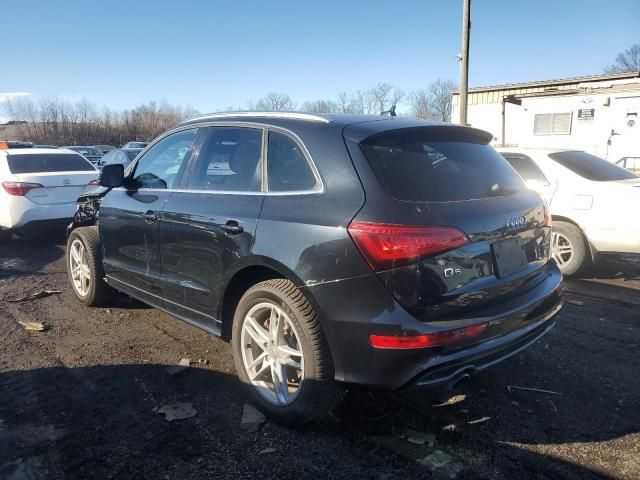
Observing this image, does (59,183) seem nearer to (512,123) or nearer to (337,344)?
(337,344)

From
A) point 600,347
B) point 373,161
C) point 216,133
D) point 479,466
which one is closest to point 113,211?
point 216,133

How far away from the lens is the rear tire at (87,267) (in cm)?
488

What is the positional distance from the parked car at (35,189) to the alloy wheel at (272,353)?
19.7ft

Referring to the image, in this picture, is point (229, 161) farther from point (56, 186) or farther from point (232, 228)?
point (56, 186)

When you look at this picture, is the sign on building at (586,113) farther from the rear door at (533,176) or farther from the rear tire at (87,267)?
the rear tire at (87,267)

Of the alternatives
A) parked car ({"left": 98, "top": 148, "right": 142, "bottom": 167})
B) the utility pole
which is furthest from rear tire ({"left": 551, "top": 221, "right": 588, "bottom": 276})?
parked car ({"left": 98, "top": 148, "right": 142, "bottom": 167})

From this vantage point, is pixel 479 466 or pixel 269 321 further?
pixel 269 321

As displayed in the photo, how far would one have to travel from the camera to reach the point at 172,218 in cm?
368

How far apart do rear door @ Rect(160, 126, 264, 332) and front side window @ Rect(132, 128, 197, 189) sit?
0.74ft

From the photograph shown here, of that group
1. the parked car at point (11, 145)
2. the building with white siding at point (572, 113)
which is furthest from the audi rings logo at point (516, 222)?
the building with white siding at point (572, 113)

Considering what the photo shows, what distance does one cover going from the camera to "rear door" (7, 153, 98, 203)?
7.80 meters

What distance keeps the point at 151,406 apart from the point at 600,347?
11.2 feet

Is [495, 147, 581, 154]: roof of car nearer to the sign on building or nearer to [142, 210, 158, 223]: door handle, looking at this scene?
[142, 210, 158, 223]: door handle

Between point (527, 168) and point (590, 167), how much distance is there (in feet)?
2.37
